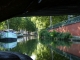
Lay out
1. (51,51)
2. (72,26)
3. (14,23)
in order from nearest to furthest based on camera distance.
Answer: (51,51) < (72,26) < (14,23)

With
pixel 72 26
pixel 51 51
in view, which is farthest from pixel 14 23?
pixel 51 51

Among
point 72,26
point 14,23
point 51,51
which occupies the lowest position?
point 51,51

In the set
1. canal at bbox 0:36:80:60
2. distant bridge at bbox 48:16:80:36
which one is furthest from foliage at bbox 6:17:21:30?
canal at bbox 0:36:80:60

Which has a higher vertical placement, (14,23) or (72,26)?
(14,23)

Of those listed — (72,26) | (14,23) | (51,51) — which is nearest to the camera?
(51,51)

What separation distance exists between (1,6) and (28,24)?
6474 centimetres

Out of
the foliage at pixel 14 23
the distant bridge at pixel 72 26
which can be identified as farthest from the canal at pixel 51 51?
the foliage at pixel 14 23

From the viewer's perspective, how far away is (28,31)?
77.5 m

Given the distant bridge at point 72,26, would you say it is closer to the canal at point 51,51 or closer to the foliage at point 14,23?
the canal at point 51,51

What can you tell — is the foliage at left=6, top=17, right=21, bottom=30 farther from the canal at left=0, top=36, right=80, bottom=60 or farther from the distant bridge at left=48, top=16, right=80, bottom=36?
the canal at left=0, top=36, right=80, bottom=60

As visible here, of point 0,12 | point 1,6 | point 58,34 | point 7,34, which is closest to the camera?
point 1,6

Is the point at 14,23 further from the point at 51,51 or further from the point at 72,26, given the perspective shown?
the point at 51,51

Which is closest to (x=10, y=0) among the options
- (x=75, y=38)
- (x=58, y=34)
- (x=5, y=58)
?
(x=5, y=58)

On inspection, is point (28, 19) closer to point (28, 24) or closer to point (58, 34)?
point (28, 24)
